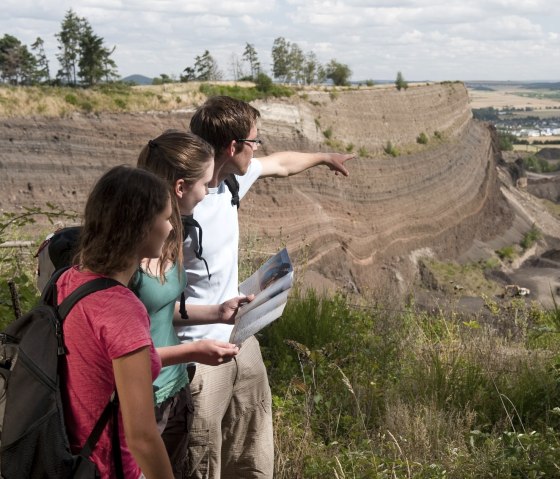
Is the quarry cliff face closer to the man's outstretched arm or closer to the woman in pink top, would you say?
the man's outstretched arm

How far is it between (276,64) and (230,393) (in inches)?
1349

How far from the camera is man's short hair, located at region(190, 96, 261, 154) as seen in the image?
11.4 feet

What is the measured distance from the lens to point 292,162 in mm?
4410

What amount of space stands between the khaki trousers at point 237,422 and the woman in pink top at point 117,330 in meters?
0.92

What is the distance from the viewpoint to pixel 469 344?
529 centimetres

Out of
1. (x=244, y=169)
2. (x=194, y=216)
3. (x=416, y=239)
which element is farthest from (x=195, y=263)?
(x=416, y=239)

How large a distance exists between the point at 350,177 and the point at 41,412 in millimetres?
31592

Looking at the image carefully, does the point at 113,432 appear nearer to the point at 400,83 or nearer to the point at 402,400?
the point at 402,400

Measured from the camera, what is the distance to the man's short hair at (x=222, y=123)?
3.46 metres

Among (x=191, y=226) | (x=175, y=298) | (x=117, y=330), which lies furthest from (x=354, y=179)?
(x=117, y=330)

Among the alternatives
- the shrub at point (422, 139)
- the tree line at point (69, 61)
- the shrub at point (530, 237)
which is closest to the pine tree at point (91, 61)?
the tree line at point (69, 61)

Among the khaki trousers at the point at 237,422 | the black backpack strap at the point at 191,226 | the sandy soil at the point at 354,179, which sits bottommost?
the sandy soil at the point at 354,179

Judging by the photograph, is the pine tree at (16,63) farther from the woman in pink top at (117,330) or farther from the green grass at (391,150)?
the woman in pink top at (117,330)

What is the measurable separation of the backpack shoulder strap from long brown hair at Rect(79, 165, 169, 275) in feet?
0.17
